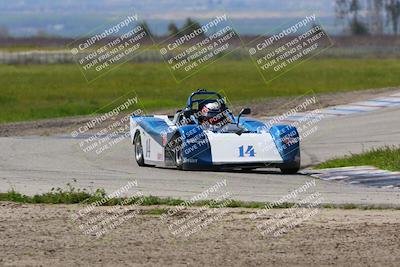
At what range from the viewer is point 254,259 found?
→ 11.0 metres

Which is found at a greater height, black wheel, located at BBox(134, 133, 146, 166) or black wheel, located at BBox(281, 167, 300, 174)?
black wheel, located at BBox(134, 133, 146, 166)

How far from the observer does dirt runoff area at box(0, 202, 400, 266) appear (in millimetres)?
10969

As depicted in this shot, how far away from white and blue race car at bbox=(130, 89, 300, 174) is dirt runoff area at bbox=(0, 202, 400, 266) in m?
5.97

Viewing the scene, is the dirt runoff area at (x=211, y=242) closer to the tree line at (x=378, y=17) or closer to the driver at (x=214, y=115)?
the driver at (x=214, y=115)

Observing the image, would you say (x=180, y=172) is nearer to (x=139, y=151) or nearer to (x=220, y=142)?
(x=220, y=142)

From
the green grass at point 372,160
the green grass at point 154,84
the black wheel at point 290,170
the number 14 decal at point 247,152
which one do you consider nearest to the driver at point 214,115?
the number 14 decal at point 247,152

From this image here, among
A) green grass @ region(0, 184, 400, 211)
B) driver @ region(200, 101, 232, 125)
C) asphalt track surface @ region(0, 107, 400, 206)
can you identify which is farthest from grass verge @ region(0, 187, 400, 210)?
driver @ region(200, 101, 232, 125)

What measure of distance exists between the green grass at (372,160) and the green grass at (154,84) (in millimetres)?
15176

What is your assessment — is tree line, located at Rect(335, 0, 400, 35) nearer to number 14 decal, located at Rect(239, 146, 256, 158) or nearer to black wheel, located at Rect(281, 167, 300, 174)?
black wheel, located at Rect(281, 167, 300, 174)

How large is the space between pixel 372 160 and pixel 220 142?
267 centimetres

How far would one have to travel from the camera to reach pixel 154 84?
5812 centimetres

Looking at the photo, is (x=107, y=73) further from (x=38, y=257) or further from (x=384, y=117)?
(x=38, y=257)

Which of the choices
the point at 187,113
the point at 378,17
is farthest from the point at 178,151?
the point at 378,17

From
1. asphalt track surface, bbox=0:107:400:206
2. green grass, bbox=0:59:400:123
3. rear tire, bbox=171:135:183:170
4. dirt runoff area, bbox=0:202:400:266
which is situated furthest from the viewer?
green grass, bbox=0:59:400:123
